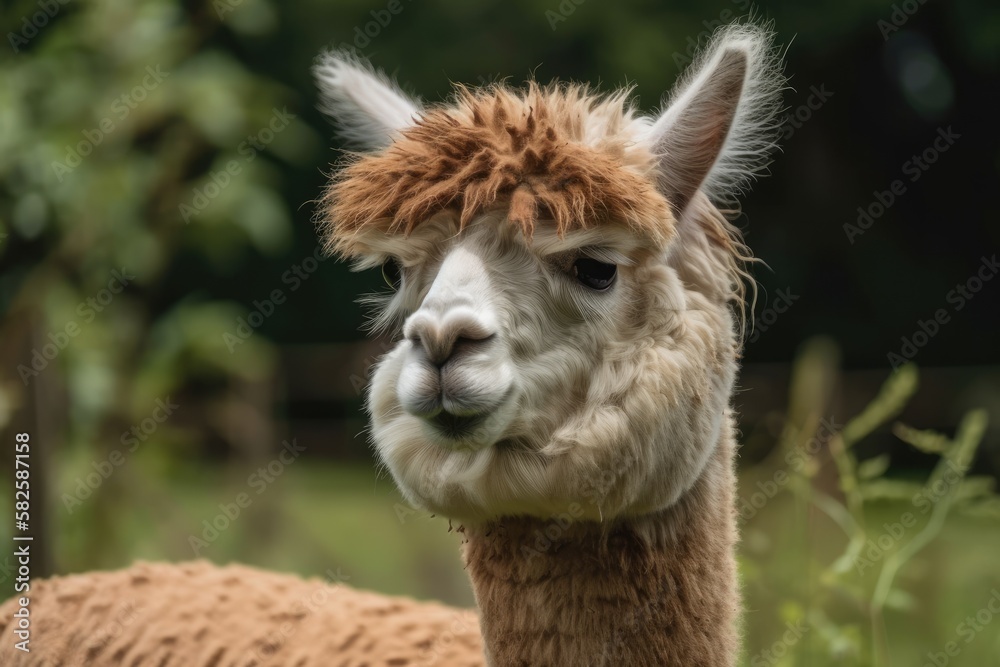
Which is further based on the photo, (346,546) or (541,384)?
(346,546)

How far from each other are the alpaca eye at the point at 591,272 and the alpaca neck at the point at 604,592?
0.56 meters

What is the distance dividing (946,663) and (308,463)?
31.6 ft

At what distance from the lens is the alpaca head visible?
2.35m

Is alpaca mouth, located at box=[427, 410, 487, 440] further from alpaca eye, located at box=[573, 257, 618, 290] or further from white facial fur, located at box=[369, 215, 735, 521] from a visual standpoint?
alpaca eye, located at box=[573, 257, 618, 290]

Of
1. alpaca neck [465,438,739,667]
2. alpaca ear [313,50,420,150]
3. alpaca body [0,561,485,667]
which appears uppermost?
alpaca ear [313,50,420,150]

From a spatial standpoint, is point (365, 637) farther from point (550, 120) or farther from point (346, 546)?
point (346, 546)

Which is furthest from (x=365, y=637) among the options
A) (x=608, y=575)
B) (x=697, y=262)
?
(x=697, y=262)

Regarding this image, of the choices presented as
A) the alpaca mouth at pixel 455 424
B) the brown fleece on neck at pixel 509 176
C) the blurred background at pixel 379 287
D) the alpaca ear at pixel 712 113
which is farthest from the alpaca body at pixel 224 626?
the alpaca ear at pixel 712 113

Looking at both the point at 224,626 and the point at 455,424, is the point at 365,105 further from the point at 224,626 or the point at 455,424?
the point at 224,626

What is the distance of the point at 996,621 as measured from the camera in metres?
4.80

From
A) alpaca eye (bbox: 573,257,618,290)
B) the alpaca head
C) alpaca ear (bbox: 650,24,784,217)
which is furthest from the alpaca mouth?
alpaca ear (bbox: 650,24,784,217)

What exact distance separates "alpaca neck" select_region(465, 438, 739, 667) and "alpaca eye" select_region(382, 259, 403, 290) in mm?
686

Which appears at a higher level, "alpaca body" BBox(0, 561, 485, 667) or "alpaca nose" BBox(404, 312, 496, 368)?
"alpaca nose" BBox(404, 312, 496, 368)

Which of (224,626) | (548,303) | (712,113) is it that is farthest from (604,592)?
(224,626)
